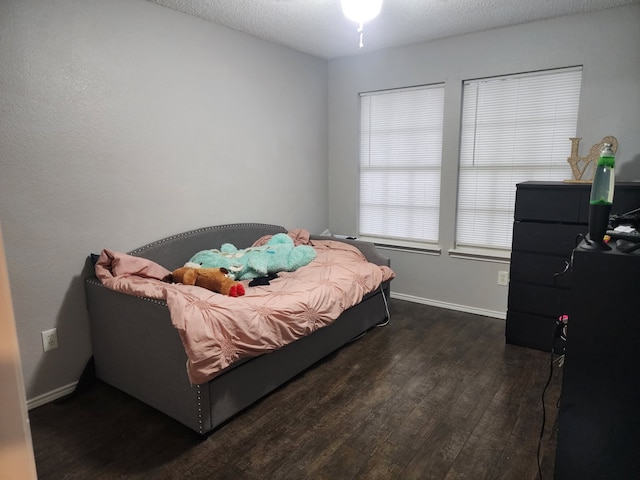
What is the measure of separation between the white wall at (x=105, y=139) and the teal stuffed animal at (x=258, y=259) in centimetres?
32

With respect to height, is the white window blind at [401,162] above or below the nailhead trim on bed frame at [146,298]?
above

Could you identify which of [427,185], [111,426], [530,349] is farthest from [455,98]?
[111,426]

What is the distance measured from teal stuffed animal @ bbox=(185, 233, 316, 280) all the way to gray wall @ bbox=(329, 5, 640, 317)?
122 cm

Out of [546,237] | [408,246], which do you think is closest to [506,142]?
[546,237]

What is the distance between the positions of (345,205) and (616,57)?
8.23ft

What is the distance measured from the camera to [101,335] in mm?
2414

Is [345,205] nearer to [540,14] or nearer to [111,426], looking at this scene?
[540,14]

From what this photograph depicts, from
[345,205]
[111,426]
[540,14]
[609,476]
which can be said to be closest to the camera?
[609,476]

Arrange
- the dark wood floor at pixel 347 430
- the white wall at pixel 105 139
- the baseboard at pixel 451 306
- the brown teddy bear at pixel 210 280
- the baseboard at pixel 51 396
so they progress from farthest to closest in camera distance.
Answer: the baseboard at pixel 451 306, the brown teddy bear at pixel 210 280, the baseboard at pixel 51 396, the white wall at pixel 105 139, the dark wood floor at pixel 347 430

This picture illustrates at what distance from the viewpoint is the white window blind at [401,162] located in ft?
12.2

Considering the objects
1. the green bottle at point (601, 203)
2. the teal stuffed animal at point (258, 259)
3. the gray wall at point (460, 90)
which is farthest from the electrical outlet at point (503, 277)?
the green bottle at point (601, 203)

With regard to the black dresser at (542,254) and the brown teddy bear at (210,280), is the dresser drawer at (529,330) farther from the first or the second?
the brown teddy bear at (210,280)

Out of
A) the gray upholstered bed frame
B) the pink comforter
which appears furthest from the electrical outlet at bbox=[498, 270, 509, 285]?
the gray upholstered bed frame

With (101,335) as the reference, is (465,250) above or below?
above
